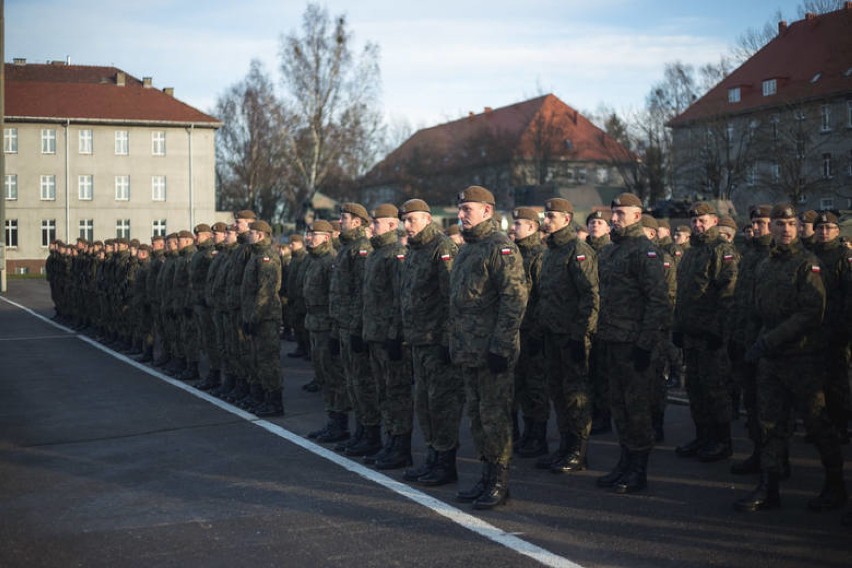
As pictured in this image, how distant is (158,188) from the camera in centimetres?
5912

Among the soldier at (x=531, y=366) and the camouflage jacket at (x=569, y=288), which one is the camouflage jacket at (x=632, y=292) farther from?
the soldier at (x=531, y=366)

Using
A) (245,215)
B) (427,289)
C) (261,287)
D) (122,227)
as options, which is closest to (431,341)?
(427,289)

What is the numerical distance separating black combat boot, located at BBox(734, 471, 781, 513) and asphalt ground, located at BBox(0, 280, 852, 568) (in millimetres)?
84

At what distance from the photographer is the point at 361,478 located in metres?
7.58

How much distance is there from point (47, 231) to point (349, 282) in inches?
2106

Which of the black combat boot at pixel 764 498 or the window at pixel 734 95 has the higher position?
the window at pixel 734 95

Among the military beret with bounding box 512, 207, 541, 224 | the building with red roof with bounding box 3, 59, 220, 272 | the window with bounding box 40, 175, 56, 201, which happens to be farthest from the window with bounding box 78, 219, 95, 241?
the military beret with bounding box 512, 207, 541, 224

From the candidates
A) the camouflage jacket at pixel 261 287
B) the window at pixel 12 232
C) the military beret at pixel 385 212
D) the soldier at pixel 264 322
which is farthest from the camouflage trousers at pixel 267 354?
the window at pixel 12 232

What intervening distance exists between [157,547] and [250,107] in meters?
59.7

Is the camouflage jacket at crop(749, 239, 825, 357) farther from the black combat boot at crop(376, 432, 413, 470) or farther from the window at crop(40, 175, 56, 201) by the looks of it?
the window at crop(40, 175, 56, 201)

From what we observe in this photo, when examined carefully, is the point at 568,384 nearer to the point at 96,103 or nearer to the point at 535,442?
the point at 535,442

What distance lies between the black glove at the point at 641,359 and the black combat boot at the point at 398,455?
6.85ft

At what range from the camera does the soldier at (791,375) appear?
655 centimetres

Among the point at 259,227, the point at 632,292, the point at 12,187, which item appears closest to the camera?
the point at 632,292
